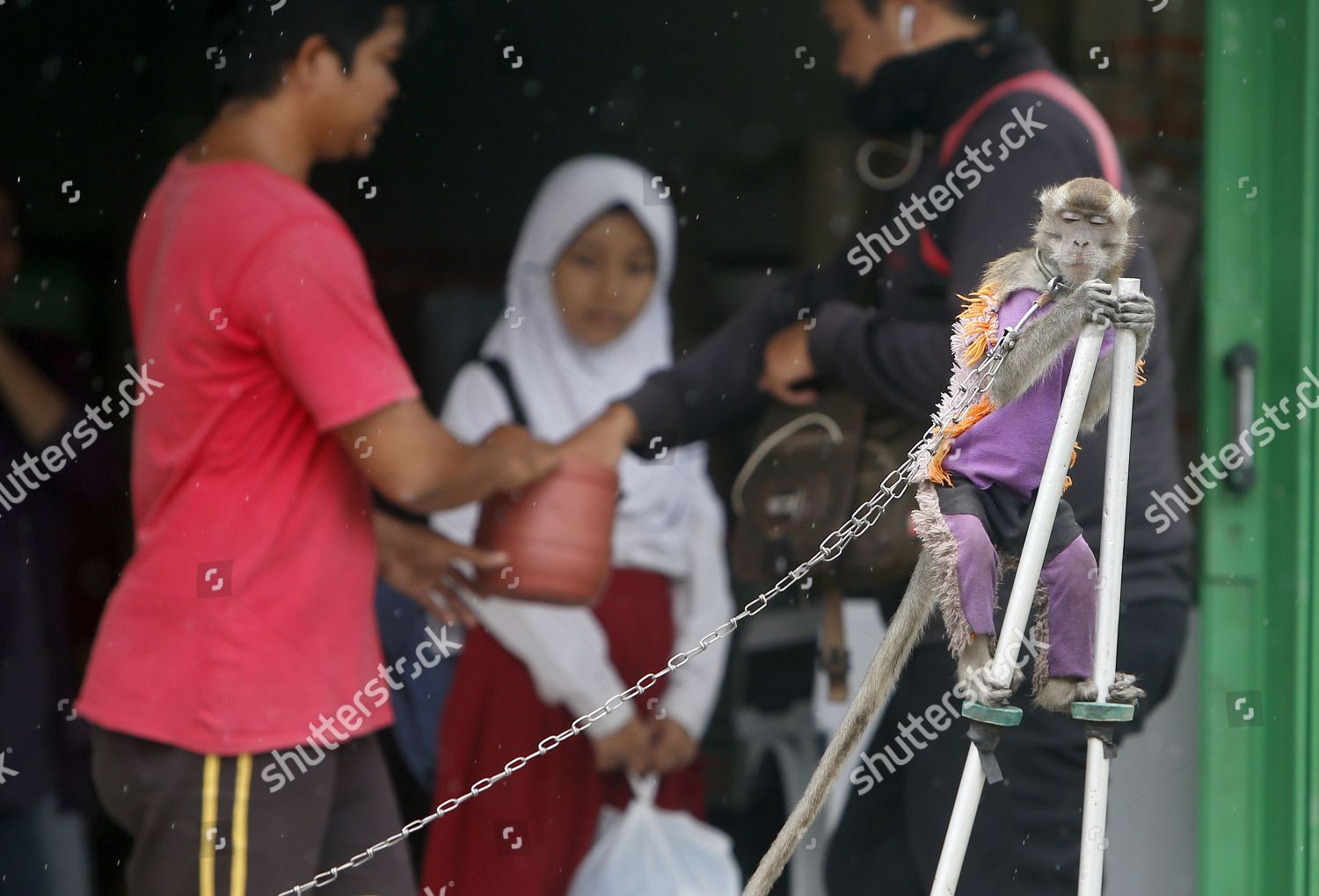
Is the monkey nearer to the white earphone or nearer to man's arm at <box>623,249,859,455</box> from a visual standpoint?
man's arm at <box>623,249,859,455</box>

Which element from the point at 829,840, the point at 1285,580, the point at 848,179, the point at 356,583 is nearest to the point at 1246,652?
the point at 1285,580

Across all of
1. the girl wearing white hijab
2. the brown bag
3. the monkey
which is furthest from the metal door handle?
the monkey

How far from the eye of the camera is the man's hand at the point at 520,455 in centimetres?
292

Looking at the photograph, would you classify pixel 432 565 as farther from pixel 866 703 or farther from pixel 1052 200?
pixel 1052 200

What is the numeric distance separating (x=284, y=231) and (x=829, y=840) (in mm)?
1704

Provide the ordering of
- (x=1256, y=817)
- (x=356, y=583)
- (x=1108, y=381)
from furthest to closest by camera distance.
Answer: (x=1256, y=817)
(x=356, y=583)
(x=1108, y=381)

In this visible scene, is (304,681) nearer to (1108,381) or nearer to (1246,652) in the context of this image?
(1108,381)

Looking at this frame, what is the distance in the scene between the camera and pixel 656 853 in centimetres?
298

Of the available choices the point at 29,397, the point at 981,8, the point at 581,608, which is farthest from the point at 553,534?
the point at 981,8

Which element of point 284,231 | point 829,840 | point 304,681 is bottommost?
point 829,840

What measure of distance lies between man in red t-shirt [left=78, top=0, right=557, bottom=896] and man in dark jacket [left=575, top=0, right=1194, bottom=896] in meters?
0.58

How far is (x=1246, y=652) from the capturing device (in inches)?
114

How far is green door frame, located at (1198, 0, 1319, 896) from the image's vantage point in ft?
9.32

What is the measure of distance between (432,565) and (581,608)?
0.33 metres
